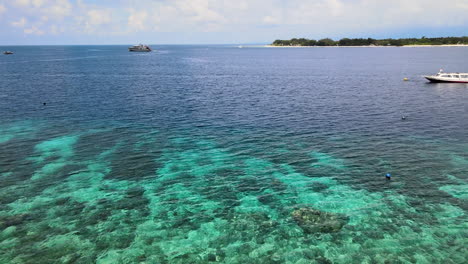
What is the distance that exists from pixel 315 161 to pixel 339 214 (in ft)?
41.4

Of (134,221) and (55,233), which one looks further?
(134,221)

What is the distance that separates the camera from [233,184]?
1390 inches

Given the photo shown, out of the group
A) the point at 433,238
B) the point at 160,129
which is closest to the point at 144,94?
the point at 160,129

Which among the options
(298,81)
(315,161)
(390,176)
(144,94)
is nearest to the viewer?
(390,176)

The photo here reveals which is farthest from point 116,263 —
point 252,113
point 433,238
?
point 252,113

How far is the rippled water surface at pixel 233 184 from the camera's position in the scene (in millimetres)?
24828

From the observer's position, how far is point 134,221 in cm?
2823

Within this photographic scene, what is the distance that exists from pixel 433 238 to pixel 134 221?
84.0ft

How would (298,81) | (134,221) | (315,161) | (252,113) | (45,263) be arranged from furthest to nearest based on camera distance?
1. (298,81)
2. (252,113)
3. (315,161)
4. (134,221)
5. (45,263)

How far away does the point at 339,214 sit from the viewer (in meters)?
29.2

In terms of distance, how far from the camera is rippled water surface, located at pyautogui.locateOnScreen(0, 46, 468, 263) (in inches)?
977

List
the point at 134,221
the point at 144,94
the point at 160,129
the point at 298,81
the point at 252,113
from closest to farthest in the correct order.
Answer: the point at 134,221 → the point at 160,129 → the point at 252,113 → the point at 144,94 → the point at 298,81

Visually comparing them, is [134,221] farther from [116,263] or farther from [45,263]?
[45,263]

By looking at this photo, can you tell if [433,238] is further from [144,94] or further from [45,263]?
[144,94]
